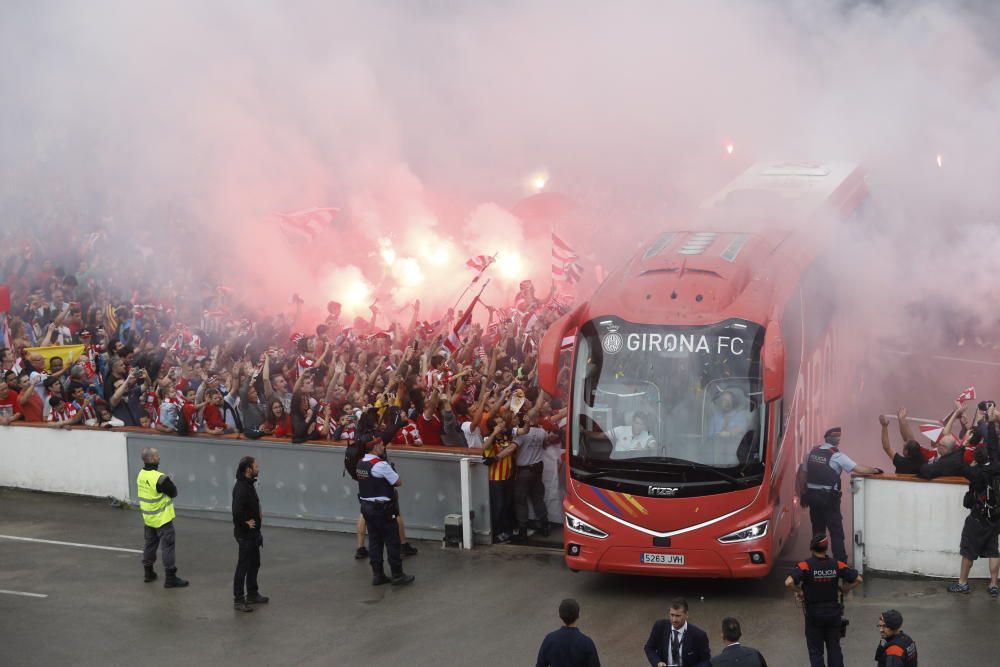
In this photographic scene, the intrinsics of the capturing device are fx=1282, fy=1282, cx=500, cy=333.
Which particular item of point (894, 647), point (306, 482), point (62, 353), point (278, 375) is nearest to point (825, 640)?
point (894, 647)

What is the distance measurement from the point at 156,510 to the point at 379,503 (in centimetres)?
196

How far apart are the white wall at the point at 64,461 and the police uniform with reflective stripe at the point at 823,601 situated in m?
8.94

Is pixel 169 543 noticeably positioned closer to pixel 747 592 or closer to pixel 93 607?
pixel 93 607

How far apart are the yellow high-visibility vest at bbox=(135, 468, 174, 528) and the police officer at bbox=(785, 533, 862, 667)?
18.4 ft

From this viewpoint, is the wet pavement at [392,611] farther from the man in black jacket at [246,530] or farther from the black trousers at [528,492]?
the black trousers at [528,492]

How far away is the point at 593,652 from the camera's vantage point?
6.99m

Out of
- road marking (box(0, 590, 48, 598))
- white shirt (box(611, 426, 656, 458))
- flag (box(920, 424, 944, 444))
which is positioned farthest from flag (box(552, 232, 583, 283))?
road marking (box(0, 590, 48, 598))

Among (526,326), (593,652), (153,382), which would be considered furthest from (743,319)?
(153,382)

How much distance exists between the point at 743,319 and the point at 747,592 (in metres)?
2.27

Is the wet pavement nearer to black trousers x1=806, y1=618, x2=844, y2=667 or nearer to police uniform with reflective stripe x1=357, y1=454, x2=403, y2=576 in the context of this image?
police uniform with reflective stripe x1=357, y1=454, x2=403, y2=576

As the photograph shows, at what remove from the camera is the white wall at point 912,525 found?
10562 mm

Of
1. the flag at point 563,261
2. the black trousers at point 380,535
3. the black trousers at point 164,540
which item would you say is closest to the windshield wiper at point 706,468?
the black trousers at point 380,535

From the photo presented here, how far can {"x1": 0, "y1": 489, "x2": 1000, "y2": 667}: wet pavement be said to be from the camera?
9500 mm

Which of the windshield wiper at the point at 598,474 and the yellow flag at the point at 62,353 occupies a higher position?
the yellow flag at the point at 62,353
